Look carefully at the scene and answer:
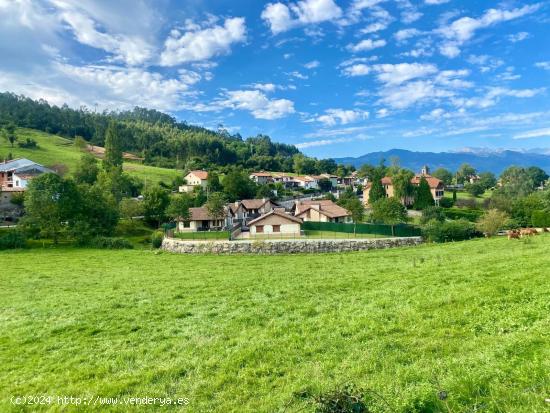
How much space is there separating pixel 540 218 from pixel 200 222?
49.4m

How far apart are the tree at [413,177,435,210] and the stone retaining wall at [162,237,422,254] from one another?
36049 millimetres

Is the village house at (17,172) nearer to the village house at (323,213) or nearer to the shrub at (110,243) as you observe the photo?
the shrub at (110,243)

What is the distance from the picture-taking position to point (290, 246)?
37125 millimetres

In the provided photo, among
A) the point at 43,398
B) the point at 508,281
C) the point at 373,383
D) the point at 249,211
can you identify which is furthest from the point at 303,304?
the point at 249,211

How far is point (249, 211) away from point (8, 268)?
1793 inches

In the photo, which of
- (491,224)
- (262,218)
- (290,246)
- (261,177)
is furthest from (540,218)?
(261,177)

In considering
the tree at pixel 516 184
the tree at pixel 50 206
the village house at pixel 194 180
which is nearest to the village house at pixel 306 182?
the village house at pixel 194 180

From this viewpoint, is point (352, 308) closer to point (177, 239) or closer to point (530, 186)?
point (177, 239)

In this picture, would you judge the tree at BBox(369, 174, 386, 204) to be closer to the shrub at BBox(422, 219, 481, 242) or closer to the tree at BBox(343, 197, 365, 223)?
the tree at BBox(343, 197, 365, 223)

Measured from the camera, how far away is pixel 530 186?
340ft

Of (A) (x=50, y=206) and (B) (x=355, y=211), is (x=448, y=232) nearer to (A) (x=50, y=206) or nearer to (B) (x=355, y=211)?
(B) (x=355, y=211)

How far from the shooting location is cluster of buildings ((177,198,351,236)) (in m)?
48.8

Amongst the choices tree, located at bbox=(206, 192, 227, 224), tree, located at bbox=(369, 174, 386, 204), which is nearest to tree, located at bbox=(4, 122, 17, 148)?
tree, located at bbox=(206, 192, 227, 224)

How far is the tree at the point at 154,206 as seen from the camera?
191 feet
